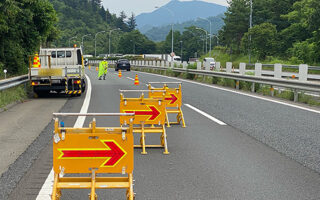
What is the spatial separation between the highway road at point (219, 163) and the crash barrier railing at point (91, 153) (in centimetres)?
69

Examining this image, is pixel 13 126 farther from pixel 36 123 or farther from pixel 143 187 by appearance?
pixel 143 187

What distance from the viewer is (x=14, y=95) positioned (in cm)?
1547

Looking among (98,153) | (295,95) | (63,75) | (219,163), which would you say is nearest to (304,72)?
(295,95)

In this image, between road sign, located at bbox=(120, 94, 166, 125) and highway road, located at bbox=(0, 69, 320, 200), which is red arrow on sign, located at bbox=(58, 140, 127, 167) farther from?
road sign, located at bbox=(120, 94, 166, 125)

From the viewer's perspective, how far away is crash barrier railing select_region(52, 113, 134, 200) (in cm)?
427

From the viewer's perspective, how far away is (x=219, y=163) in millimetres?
6520

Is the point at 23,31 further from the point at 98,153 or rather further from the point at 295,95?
the point at 98,153

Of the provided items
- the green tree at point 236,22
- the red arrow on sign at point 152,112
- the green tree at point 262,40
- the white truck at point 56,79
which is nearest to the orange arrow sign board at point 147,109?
the red arrow on sign at point 152,112

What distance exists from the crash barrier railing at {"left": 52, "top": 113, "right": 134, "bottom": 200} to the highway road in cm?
69

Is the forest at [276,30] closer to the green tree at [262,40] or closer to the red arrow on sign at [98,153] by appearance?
the green tree at [262,40]

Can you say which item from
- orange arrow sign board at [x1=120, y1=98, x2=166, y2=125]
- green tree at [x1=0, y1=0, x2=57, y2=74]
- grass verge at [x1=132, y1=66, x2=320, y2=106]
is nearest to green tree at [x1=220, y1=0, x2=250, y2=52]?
grass verge at [x1=132, y1=66, x2=320, y2=106]

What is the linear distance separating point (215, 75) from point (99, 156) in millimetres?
21028

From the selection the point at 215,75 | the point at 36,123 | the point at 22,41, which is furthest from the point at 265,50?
the point at 36,123

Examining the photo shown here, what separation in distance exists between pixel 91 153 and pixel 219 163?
275 centimetres
